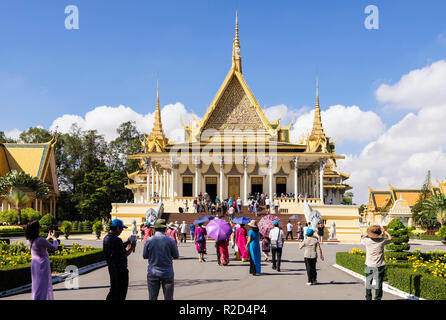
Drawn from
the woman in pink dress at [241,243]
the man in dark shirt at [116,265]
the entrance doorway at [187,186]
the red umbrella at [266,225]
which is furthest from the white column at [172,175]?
the man in dark shirt at [116,265]

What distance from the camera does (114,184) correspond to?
52469 mm

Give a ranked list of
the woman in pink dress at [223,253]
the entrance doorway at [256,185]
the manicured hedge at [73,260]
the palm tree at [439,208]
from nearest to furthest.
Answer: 1. the manicured hedge at [73,260]
2. the woman in pink dress at [223,253]
3. the entrance doorway at [256,185]
4. the palm tree at [439,208]

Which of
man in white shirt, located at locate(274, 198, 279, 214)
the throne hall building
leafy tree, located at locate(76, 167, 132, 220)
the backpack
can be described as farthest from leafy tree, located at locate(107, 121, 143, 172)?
the backpack

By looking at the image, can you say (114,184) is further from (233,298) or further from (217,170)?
(233,298)

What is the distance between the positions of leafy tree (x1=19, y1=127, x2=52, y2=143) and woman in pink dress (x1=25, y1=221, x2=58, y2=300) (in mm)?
59263

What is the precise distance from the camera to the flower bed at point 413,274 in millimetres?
8516

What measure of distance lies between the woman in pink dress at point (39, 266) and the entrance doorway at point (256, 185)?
32.7 m

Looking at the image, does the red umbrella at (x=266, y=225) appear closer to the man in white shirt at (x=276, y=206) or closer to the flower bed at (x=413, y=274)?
the flower bed at (x=413, y=274)

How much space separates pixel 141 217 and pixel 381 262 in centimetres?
2485

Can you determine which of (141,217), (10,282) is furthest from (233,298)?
(141,217)

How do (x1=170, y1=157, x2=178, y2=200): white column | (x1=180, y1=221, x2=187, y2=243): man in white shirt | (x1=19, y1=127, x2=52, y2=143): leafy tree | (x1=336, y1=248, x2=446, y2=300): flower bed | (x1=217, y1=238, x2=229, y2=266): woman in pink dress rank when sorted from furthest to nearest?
(x1=19, y1=127, x2=52, y2=143): leafy tree
(x1=170, y1=157, x2=178, y2=200): white column
(x1=180, y1=221, x2=187, y2=243): man in white shirt
(x1=217, y1=238, x2=229, y2=266): woman in pink dress
(x1=336, y1=248, x2=446, y2=300): flower bed

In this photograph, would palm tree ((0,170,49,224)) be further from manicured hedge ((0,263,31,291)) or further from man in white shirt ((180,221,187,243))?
manicured hedge ((0,263,31,291))

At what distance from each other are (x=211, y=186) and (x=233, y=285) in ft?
93.9

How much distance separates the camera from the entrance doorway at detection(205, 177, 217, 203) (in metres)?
39.1
